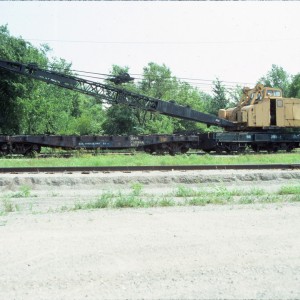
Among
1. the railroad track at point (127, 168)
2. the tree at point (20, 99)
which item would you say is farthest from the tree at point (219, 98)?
the railroad track at point (127, 168)

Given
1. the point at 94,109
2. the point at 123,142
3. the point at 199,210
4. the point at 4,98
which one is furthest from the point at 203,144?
the point at 94,109

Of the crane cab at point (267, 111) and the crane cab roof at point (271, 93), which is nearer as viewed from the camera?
the crane cab at point (267, 111)

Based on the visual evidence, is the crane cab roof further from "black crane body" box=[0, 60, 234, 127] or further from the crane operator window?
"black crane body" box=[0, 60, 234, 127]

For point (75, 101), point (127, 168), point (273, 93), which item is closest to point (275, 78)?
point (75, 101)

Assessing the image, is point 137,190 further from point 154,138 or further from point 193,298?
point 154,138

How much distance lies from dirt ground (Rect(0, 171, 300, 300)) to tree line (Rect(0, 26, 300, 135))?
62.7 ft

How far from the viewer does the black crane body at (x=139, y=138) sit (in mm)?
22406

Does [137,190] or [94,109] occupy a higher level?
[94,109]

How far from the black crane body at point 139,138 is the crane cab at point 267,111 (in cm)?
72

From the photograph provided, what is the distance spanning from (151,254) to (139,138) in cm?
1902

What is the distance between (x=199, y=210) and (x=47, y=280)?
432 cm

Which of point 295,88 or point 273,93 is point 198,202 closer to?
point 273,93

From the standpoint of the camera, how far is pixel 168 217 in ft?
23.6

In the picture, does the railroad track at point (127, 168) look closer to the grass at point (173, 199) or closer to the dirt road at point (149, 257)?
the grass at point (173, 199)
